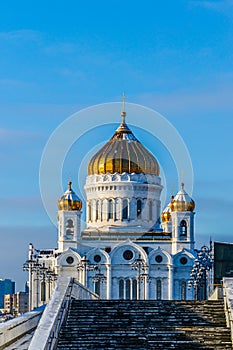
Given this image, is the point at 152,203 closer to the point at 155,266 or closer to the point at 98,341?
the point at 155,266

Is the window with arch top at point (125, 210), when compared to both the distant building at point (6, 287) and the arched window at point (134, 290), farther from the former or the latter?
the distant building at point (6, 287)

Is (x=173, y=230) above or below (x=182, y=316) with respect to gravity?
above

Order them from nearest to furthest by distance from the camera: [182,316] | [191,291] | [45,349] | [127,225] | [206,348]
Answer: [45,349] < [206,348] < [182,316] < [191,291] < [127,225]

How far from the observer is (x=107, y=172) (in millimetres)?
81500

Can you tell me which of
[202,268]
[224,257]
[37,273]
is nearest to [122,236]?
[37,273]

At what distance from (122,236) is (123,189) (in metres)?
3.76

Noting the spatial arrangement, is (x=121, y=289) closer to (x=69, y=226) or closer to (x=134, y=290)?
(x=134, y=290)

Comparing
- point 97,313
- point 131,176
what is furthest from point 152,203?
point 97,313

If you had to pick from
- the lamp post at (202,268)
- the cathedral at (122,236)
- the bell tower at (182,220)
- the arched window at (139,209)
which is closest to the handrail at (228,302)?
the lamp post at (202,268)

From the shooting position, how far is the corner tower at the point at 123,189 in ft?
264

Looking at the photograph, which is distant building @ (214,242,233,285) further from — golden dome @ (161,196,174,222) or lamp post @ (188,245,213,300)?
golden dome @ (161,196,174,222)

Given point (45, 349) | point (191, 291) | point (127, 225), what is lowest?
point (45, 349)

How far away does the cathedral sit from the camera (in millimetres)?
76500

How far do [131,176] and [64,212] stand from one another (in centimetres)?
582
